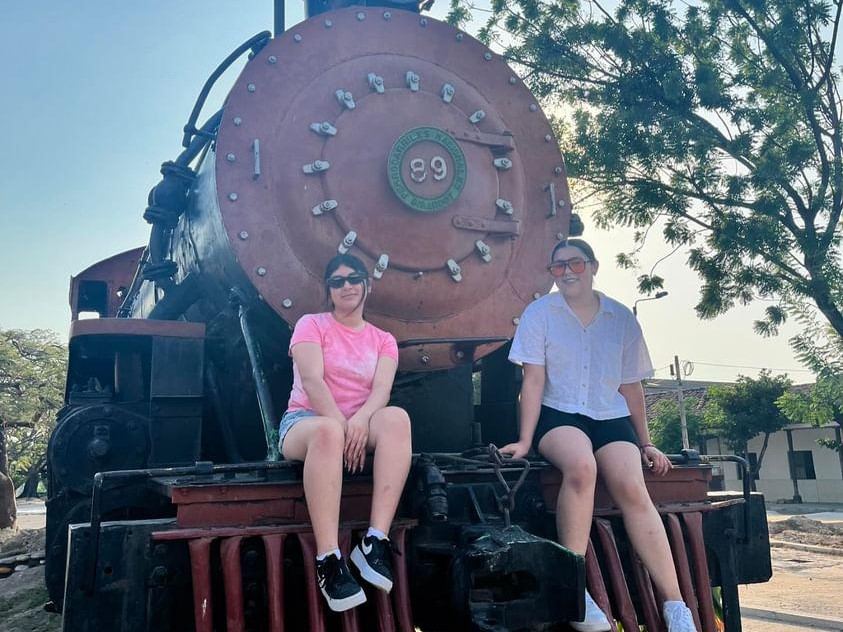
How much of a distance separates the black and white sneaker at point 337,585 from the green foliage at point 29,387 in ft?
84.3

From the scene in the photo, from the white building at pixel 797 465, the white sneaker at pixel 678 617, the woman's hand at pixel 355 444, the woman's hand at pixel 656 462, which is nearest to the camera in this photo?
the woman's hand at pixel 355 444

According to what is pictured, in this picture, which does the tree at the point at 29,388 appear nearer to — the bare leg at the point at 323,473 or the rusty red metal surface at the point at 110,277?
the rusty red metal surface at the point at 110,277

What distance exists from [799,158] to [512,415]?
18.4ft

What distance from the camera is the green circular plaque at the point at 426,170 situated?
296 cm

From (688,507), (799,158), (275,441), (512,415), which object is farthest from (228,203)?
(799,158)

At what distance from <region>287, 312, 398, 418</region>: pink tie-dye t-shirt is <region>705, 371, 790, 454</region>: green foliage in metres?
21.2

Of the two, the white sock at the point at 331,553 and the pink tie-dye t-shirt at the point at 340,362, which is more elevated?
the pink tie-dye t-shirt at the point at 340,362

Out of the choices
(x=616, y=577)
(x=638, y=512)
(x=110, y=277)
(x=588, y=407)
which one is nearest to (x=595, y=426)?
(x=588, y=407)

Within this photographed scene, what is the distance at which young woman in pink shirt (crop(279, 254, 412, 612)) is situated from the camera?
192 cm

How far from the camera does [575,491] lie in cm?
230

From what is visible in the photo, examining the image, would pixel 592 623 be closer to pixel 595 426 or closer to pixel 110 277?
pixel 595 426

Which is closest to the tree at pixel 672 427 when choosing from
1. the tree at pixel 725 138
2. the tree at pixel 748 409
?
the tree at pixel 748 409

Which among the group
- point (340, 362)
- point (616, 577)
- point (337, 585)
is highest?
point (340, 362)

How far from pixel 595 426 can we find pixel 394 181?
1196 mm
